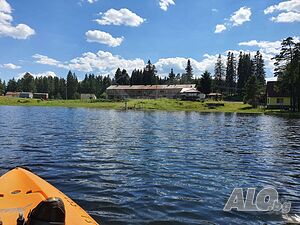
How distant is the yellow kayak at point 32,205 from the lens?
6.60 meters

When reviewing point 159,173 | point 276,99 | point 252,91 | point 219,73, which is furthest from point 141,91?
point 159,173

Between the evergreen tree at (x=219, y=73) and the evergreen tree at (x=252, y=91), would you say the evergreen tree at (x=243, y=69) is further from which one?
the evergreen tree at (x=252, y=91)

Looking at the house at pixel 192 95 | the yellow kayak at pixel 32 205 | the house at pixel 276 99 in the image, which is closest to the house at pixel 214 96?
the house at pixel 192 95

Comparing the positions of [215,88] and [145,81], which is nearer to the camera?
[215,88]

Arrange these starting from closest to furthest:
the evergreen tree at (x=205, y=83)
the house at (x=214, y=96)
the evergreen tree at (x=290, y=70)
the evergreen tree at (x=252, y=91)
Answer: the evergreen tree at (x=290, y=70), the evergreen tree at (x=252, y=91), the evergreen tree at (x=205, y=83), the house at (x=214, y=96)

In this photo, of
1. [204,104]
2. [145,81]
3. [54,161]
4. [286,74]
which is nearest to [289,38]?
[286,74]

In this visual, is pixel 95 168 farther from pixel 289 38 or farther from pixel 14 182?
pixel 289 38

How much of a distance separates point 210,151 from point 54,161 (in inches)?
442

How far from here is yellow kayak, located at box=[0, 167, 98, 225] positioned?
21.6ft

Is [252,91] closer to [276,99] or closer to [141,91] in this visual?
[276,99]

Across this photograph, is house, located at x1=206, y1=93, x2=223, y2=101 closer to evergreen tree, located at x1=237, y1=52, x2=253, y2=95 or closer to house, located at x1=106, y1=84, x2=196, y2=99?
house, located at x1=106, y1=84, x2=196, y2=99

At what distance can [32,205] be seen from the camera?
8000 mm

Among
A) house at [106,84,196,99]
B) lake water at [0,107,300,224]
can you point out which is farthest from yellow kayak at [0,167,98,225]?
house at [106,84,196,99]

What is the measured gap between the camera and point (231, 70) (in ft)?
613
